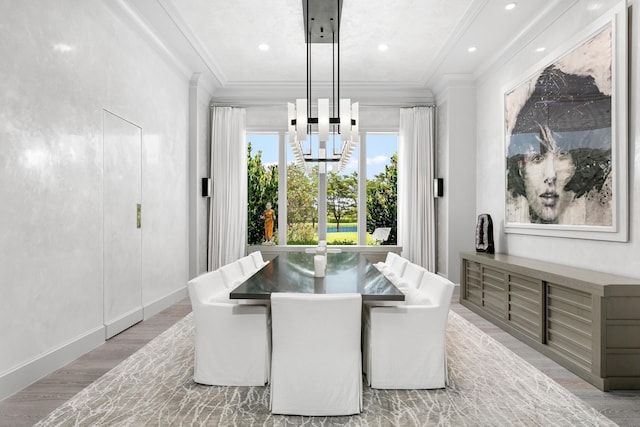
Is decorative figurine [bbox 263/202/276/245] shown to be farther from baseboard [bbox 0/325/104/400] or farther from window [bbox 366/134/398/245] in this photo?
baseboard [bbox 0/325/104/400]

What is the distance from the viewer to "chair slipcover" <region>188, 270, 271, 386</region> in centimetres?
259

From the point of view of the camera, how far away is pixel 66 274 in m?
3.06

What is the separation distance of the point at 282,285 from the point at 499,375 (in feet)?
5.42

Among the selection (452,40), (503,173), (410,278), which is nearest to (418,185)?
(503,173)

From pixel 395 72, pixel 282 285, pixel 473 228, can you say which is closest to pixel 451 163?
pixel 473 228

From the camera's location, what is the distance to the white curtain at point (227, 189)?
6.36 meters

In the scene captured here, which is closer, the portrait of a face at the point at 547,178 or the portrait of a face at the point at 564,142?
the portrait of a face at the point at 564,142

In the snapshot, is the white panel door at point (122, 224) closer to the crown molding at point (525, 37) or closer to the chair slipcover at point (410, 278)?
the chair slipcover at point (410, 278)

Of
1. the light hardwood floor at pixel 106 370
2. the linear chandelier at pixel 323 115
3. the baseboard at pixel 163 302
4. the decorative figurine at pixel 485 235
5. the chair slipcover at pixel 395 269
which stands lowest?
the light hardwood floor at pixel 106 370

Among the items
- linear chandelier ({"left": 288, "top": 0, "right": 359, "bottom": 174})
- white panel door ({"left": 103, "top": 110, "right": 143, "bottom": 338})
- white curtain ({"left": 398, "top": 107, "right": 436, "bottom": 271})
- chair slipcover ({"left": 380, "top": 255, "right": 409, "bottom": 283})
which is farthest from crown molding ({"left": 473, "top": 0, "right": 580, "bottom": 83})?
white panel door ({"left": 103, "top": 110, "right": 143, "bottom": 338})

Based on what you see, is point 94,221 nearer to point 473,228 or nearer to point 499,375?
point 499,375

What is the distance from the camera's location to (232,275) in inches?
140

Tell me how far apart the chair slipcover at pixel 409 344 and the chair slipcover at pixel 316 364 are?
32cm

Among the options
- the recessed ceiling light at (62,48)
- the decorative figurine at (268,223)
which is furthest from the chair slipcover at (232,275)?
the decorative figurine at (268,223)
